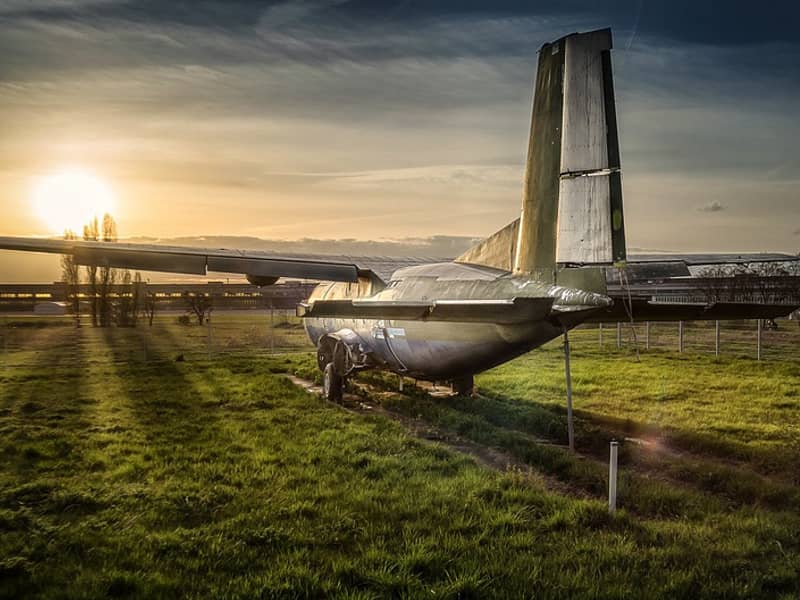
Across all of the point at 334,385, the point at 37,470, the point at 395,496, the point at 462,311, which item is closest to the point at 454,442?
the point at 462,311

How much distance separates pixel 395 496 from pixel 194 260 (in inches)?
308

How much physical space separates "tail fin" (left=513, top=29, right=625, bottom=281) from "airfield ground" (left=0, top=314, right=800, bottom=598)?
360cm

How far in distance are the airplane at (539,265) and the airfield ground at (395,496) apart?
202 centimetres

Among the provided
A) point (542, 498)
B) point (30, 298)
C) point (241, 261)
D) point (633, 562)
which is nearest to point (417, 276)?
point (241, 261)

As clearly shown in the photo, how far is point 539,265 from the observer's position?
1105 centimetres

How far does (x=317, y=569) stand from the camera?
20.1 feet

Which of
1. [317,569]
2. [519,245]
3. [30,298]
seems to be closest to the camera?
[317,569]

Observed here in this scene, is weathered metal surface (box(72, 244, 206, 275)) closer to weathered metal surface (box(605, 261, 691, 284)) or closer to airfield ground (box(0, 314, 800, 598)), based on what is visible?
airfield ground (box(0, 314, 800, 598))

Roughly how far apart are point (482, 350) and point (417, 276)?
2911mm

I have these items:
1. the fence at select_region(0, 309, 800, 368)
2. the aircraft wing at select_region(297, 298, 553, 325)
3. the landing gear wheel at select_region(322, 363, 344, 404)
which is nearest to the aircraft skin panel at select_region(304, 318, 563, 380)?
the aircraft wing at select_region(297, 298, 553, 325)

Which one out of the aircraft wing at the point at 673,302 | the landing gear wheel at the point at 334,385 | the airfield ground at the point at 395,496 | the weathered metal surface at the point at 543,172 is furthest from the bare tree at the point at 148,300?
the weathered metal surface at the point at 543,172

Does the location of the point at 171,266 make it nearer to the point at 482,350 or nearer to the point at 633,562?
the point at 482,350

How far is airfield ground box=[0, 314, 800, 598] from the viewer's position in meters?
5.96

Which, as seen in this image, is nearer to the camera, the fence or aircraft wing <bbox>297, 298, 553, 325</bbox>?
aircraft wing <bbox>297, 298, 553, 325</bbox>
